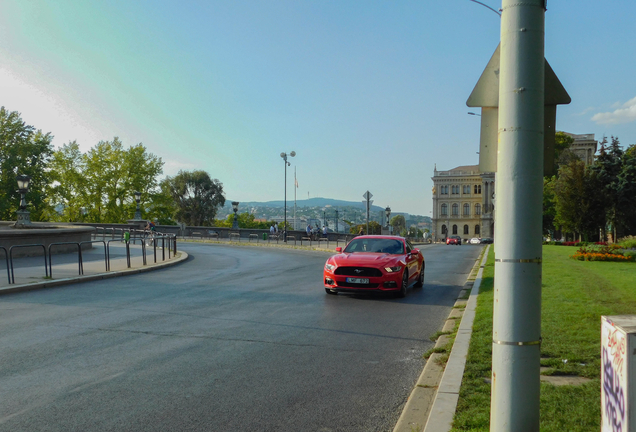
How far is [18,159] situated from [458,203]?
102 meters

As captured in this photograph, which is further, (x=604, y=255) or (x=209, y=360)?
(x=604, y=255)

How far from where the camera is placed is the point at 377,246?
1406 cm

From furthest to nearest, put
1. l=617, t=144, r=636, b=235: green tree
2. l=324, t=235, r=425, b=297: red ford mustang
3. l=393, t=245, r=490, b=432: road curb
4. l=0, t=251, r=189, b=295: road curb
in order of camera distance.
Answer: l=617, t=144, r=636, b=235: green tree → l=0, t=251, r=189, b=295: road curb → l=324, t=235, r=425, b=297: red ford mustang → l=393, t=245, r=490, b=432: road curb

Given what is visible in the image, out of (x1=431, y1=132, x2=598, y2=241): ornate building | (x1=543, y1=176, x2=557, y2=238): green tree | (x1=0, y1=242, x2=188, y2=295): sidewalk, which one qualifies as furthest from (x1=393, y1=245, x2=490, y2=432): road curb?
(x1=431, y1=132, x2=598, y2=241): ornate building

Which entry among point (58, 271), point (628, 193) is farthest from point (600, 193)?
point (58, 271)

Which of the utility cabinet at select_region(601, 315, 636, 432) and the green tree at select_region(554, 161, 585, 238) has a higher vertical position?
the green tree at select_region(554, 161, 585, 238)

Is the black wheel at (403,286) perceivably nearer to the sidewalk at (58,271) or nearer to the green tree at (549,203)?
the sidewalk at (58,271)

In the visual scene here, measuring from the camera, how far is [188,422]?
4457 millimetres

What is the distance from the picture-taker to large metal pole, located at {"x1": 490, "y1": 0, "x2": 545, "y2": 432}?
3.21 m

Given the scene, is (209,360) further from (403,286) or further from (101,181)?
(101,181)

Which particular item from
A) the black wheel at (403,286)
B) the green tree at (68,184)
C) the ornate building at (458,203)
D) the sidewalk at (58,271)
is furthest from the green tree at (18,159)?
the ornate building at (458,203)

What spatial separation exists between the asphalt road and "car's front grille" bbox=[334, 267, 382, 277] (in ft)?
1.88

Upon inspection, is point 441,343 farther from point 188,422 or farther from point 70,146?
point 70,146

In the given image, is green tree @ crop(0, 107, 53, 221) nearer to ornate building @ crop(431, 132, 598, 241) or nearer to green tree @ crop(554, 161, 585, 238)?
green tree @ crop(554, 161, 585, 238)
